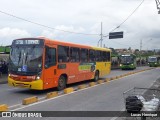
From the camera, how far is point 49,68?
51.4 feet

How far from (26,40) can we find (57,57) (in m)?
1.89

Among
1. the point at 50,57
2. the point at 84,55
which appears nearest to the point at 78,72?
the point at 84,55

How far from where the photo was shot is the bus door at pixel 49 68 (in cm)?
1538

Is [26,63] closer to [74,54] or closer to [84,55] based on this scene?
[74,54]

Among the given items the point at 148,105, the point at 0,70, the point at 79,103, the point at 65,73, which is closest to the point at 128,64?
the point at 0,70

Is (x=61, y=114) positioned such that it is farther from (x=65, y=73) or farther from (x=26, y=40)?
(x=65, y=73)

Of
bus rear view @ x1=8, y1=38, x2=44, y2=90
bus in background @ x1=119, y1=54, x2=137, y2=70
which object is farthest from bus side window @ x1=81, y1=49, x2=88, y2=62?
bus in background @ x1=119, y1=54, x2=137, y2=70

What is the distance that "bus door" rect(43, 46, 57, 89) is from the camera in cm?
1538

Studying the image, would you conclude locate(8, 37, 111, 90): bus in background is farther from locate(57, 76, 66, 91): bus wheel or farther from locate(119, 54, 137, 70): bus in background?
locate(119, 54, 137, 70): bus in background

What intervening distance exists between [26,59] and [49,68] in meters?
1.20

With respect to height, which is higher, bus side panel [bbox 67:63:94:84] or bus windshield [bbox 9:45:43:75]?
bus windshield [bbox 9:45:43:75]

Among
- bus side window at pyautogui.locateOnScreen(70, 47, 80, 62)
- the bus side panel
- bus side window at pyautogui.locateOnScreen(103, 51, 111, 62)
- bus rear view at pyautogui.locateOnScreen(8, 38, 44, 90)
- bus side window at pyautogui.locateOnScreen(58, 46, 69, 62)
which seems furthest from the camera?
bus side window at pyautogui.locateOnScreen(103, 51, 111, 62)

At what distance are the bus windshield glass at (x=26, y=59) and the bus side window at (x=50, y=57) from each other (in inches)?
15.3

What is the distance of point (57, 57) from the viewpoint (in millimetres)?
16609
